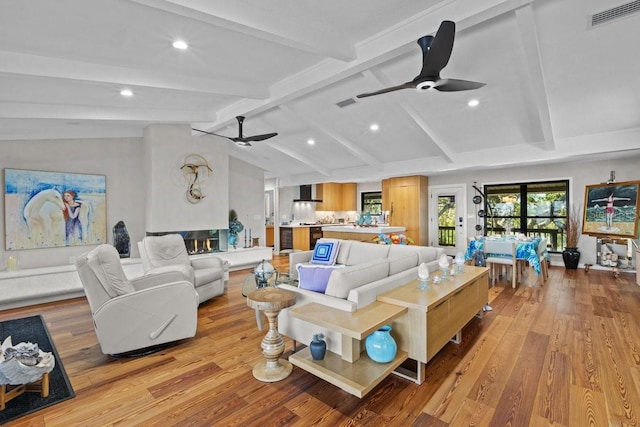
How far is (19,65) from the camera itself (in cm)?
313

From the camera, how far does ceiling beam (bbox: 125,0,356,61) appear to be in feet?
7.79

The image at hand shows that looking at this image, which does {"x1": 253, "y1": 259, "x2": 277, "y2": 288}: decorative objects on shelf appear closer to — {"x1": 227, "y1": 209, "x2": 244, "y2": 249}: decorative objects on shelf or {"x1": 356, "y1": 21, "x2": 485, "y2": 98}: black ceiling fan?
{"x1": 356, "y1": 21, "x2": 485, "y2": 98}: black ceiling fan

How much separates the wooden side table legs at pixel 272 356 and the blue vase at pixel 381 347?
73 centimetres

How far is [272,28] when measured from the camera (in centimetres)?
276

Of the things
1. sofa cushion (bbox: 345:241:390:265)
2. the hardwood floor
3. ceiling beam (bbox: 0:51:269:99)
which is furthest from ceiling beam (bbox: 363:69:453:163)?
the hardwood floor

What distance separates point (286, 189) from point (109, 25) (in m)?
8.60

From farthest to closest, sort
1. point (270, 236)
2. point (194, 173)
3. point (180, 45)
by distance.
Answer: point (270, 236), point (194, 173), point (180, 45)

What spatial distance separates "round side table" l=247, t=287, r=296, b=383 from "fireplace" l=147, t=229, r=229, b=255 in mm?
4339

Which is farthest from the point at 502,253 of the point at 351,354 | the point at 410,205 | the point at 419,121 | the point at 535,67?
the point at 351,354

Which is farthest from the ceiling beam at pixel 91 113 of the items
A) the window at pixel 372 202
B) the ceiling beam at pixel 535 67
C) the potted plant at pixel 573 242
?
the potted plant at pixel 573 242

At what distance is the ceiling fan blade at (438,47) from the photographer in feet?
7.78

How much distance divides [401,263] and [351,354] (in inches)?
50.9

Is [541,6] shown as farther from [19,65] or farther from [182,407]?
[19,65]

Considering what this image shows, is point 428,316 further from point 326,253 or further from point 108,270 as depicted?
point 108,270
